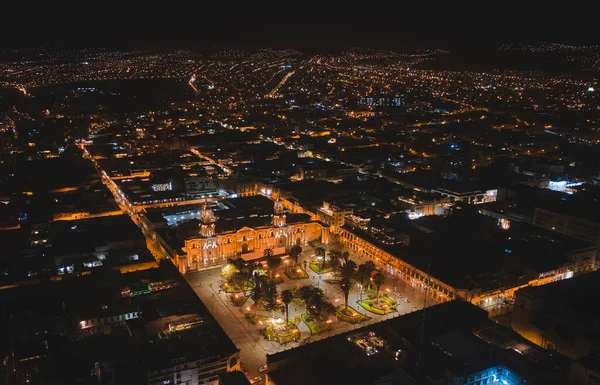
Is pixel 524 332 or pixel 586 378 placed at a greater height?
pixel 586 378

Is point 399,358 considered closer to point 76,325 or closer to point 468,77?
point 76,325

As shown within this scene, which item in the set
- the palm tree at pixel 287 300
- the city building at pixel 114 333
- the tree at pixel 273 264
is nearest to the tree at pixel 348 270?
the tree at pixel 273 264

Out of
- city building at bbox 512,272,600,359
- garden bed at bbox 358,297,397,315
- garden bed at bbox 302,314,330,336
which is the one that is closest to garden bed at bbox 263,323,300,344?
garden bed at bbox 302,314,330,336

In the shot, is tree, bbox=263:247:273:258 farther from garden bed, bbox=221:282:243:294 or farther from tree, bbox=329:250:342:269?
garden bed, bbox=221:282:243:294

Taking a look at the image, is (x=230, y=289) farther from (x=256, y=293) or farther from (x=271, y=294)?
(x=271, y=294)

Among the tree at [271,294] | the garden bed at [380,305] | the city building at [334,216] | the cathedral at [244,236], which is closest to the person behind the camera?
the tree at [271,294]

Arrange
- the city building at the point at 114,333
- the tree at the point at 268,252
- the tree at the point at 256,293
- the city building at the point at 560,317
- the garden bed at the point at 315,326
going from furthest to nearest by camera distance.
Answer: the tree at the point at 268,252
the tree at the point at 256,293
the garden bed at the point at 315,326
the city building at the point at 560,317
the city building at the point at 114,333

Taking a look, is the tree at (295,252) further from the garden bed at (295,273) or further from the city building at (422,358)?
the city building at (422,358)

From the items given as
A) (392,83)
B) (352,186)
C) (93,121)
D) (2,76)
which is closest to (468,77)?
(392,83)
